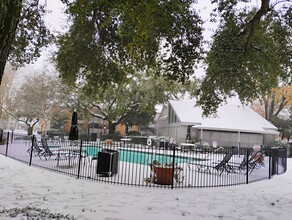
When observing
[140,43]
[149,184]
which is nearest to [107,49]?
[140,43]

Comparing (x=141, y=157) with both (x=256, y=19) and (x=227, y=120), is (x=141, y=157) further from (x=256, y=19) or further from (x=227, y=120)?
(x=227, y=120)

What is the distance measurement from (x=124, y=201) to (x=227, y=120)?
971 inches

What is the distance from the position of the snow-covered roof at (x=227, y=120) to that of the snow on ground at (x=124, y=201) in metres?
18.6

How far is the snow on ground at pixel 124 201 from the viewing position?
16.4ft

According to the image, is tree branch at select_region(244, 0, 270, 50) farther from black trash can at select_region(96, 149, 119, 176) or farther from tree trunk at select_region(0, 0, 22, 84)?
tree trunk at select_region(0, 0, 22, 84)

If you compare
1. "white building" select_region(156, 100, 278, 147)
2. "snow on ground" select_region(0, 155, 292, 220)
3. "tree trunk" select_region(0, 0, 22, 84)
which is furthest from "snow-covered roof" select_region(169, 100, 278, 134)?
"tree trunk" select_region(0, 0, 22, 84)

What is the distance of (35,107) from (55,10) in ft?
82.0

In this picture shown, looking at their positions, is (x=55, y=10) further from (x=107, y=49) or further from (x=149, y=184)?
(x=149, y=184)

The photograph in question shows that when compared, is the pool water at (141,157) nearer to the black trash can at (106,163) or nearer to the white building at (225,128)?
the black trash can at (106,163)

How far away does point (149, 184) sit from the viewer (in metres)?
8.54

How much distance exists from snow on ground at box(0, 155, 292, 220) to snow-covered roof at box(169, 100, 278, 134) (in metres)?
18.6

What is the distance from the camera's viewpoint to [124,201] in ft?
19.9

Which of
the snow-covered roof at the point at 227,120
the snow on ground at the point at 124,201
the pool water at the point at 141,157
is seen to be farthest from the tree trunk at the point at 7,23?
the snow-covered roof at the point at 227,120

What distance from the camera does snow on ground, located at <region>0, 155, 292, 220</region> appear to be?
5.00 metres
